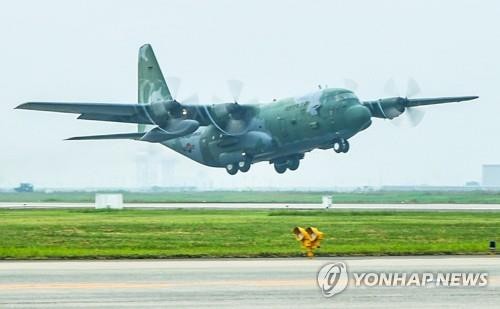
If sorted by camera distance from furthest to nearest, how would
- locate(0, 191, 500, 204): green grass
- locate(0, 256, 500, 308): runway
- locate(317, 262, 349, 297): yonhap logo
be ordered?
locate(0, 191, 500, 204): green grass → locate(317, 262, 349, 297): yonhap logo → locate(0, 256, 500, 308): runway

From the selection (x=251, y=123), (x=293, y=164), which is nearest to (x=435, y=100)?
(x=293, y=164)

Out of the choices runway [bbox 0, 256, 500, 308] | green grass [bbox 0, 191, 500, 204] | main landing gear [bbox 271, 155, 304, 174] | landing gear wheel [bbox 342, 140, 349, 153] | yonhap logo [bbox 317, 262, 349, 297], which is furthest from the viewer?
green grass [bbox 0, 191, 500, 204]

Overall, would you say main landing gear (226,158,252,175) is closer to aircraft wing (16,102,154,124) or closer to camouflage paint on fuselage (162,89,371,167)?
camouflage paint on fuselage (162,89,371,167)

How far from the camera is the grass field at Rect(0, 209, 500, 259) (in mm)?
33656

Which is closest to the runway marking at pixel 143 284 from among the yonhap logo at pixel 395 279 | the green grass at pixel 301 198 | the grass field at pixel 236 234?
the yonhap logo at pixel 395 279

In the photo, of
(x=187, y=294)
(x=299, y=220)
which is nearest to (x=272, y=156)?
(x=299, y=220)

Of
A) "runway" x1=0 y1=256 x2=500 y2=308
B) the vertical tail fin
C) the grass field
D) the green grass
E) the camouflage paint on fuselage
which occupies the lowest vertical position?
"runway" x1=0 y1=256 x2=500 y2=308

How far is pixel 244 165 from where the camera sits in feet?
263

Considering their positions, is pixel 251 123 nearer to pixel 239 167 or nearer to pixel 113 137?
pixel 239 167

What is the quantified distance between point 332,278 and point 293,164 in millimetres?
58545

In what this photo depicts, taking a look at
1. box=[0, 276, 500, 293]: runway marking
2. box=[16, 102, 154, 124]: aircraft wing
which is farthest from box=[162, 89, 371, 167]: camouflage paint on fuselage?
box=[0, 276, 500, 293]: runway marking

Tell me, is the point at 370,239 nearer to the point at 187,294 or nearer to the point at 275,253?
the point at 275,253

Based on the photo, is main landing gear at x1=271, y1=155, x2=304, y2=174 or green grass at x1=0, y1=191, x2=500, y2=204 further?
green grass at x1=0, y1=191, x2=500, y2=204

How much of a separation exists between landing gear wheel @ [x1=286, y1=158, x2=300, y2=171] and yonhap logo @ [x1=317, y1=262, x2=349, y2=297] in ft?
176
